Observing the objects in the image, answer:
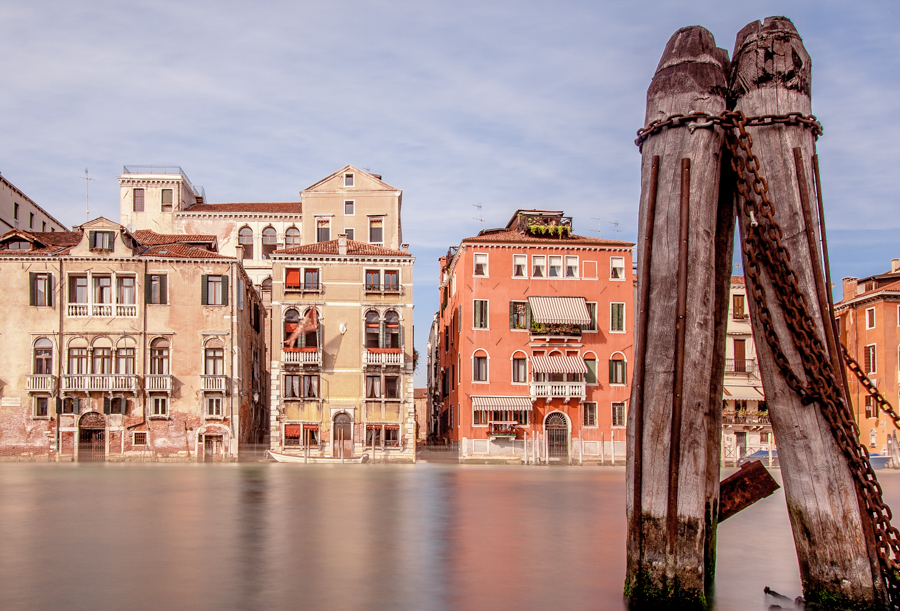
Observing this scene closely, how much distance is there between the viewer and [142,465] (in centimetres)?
4184

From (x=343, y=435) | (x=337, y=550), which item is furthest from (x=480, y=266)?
(x=337, y=550)

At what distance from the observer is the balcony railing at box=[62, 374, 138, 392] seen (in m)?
45.7

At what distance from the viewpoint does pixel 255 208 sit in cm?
5884

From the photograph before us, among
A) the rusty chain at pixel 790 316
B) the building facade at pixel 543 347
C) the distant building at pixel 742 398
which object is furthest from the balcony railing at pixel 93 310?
the rusty chain at pixel 790 316

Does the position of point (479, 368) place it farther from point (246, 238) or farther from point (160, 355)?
point (246, 238)

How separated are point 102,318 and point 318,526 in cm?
3424

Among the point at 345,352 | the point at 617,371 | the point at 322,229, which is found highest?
the point at 322,229

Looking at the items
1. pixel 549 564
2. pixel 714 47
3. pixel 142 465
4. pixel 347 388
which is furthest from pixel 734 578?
pixel 347 388

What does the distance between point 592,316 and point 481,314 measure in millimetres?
6015

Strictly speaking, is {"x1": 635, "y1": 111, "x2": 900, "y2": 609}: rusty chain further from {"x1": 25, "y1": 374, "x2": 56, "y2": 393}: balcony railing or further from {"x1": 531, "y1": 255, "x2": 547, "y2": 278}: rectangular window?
{"x1": 531, "y1": 255, "x2": 547, "y2": 278}: rectangular window

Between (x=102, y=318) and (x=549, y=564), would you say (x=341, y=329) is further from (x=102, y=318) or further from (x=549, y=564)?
(x=549, y=564)

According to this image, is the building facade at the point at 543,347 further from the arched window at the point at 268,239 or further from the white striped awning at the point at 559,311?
the arched window at the point at 268,239

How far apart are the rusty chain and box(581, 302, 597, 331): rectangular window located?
146 ft

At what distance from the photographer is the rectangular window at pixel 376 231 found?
180 ft
